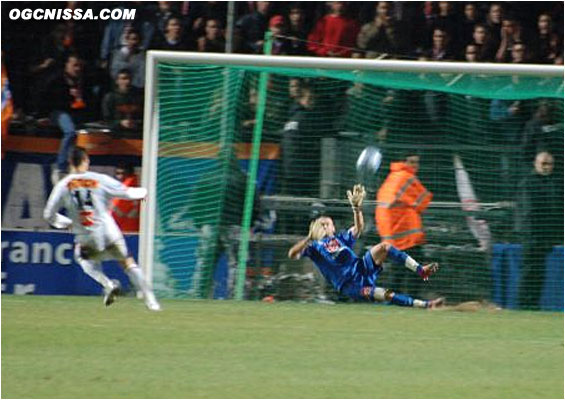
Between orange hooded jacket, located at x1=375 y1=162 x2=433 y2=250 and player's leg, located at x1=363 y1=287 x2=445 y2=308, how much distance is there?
0.54 metres

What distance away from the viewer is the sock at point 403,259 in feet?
44.1

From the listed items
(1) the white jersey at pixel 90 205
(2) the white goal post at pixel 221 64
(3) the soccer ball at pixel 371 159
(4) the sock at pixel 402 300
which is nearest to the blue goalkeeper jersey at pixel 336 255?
(4) the sock at pixel 402 300

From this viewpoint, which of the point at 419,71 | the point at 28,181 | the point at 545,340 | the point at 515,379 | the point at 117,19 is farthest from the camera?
the point at 117,19

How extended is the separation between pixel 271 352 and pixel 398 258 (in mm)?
4357

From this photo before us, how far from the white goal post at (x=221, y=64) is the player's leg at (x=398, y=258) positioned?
1.82 meters

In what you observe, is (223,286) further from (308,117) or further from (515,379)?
(515,379)

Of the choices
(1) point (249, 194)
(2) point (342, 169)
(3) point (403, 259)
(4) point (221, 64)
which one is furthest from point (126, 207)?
(3) point (403, 259)

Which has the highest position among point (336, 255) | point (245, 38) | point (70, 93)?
point (245, 38)

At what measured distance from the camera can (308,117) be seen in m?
14.2

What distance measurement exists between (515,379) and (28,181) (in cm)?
748

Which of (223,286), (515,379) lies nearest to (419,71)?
(223,286)

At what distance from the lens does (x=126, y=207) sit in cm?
1455

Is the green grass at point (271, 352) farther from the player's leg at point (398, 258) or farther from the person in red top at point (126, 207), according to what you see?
the person in red top at point (126, 207)

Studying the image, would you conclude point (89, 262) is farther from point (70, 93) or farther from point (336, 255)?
point (70, 93)
